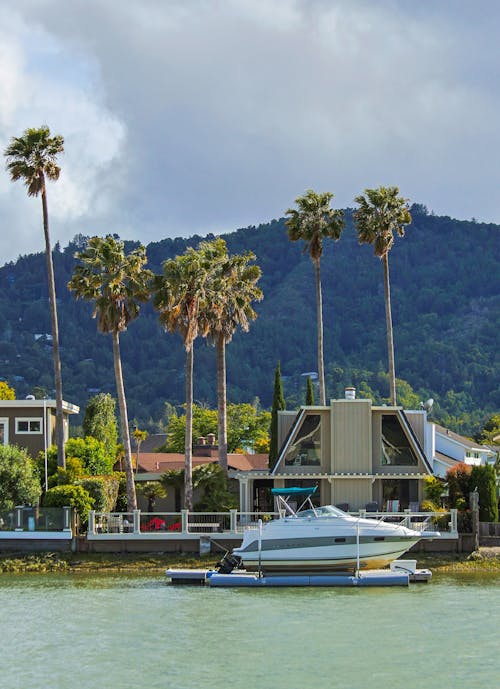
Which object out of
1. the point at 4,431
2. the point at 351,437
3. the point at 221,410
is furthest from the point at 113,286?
the point at 351,437

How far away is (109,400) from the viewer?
87625 mm

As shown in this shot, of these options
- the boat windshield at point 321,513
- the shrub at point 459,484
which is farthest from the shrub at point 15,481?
the shrub at point 459,484

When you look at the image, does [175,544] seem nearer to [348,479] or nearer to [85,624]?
[348,479]

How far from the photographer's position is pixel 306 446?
64.5m

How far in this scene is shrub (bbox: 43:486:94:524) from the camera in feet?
200

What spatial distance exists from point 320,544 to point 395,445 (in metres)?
15.7

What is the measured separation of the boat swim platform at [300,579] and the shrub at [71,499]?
12238 millimetres

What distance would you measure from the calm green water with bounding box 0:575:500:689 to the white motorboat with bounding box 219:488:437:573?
2672mm

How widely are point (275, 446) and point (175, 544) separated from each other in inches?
512

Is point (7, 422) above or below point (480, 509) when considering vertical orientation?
above

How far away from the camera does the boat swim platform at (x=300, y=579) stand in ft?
156

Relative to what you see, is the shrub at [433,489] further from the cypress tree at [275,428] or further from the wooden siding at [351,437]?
the cypress tree at [275,428]

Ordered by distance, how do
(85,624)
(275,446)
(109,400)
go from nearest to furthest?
(85,624) → (275,446) → (109,400)

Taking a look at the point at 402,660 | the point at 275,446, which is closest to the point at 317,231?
the point at 275,446
